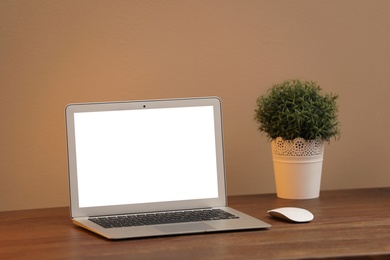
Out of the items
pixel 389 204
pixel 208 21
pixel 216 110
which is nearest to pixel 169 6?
pixel 208 21

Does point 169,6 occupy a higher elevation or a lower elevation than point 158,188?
higher

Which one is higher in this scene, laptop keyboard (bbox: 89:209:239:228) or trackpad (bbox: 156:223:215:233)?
laptop keyboard (bbox: 89:209:239:228)

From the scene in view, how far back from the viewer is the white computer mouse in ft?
4.64

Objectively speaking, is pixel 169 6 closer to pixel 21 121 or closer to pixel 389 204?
pixel 21 121

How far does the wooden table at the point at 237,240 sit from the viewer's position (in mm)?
1187

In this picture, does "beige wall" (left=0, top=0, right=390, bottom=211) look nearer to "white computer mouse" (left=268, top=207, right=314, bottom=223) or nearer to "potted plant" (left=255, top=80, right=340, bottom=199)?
"potted plant" (left=255, top=80, right=340, bottom=199)

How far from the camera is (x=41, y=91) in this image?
1749 millimetres

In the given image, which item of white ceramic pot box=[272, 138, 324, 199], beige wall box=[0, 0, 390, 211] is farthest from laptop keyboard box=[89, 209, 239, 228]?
beige wall box=[0, 0, 390, 211]

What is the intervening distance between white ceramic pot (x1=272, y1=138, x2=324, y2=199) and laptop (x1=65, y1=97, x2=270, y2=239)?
0.56 ft

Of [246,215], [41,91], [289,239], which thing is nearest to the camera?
[289,239]

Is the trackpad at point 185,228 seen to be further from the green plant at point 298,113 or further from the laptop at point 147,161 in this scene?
the green plant at point 298,113

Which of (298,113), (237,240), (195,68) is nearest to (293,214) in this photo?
(237,240)

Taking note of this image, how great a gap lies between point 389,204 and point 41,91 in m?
0.85

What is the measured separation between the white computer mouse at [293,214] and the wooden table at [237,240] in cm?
1
